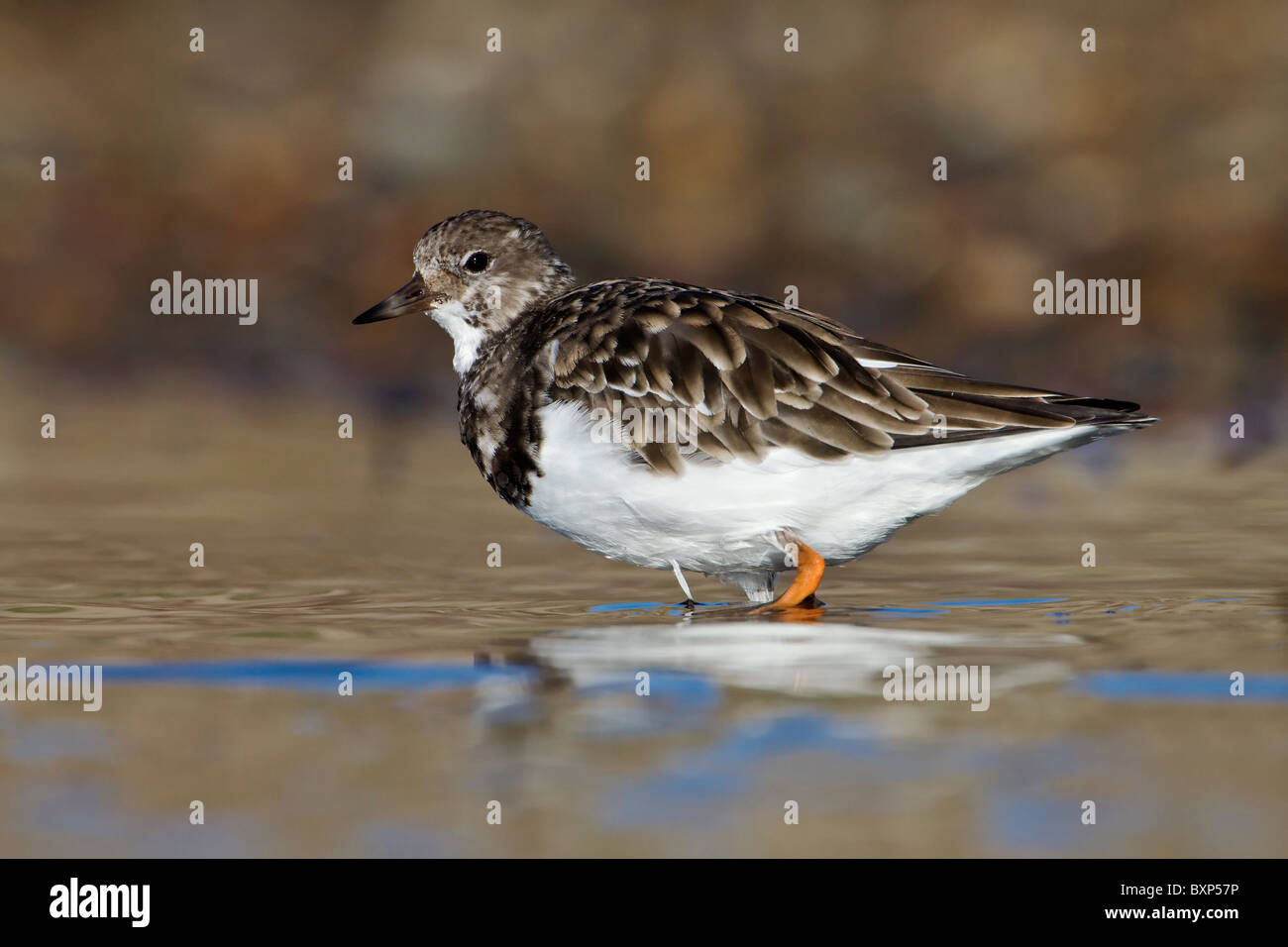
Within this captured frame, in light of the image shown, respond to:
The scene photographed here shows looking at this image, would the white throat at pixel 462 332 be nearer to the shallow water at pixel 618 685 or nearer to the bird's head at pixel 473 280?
the bird's head at pixel 473 280

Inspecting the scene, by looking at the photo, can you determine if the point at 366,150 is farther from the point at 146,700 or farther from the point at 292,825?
the point at 292,825

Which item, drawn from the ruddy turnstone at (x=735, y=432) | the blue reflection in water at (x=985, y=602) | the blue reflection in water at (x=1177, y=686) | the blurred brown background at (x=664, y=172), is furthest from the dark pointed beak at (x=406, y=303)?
the blurred brown background at (x=664, y=172)

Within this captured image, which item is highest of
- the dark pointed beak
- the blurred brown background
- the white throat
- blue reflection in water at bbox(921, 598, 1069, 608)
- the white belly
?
the blurred brown background

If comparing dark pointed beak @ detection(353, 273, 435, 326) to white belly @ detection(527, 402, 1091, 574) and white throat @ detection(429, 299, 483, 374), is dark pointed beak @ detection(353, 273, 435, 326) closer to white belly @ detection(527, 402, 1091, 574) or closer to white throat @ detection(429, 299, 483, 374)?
white throat @ detection(429, 299, 483, 374)

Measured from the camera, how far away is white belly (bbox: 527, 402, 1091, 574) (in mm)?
7621

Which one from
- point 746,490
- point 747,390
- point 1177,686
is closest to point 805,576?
point 746,490

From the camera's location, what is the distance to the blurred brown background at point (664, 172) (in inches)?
591

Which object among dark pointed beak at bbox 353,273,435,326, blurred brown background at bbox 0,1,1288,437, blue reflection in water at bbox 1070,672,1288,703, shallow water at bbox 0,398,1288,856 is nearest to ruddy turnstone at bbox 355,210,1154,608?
shallow water at bbox 0,398,1288,856

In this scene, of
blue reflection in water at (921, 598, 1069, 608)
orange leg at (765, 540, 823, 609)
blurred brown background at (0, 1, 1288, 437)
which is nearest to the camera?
orange leg at (765, 540, 823, 609)

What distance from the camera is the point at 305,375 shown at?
49.1ft

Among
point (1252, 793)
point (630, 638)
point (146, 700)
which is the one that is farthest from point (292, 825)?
point (1252, 793)

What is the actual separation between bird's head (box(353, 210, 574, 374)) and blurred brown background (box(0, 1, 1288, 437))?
5209 millimetres

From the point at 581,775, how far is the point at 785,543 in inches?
100

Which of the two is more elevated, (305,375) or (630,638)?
(305,375)
